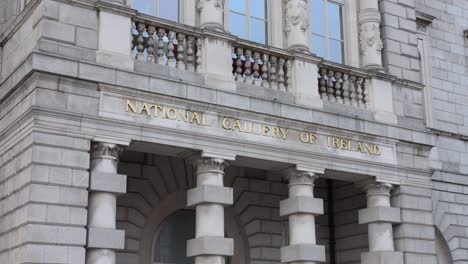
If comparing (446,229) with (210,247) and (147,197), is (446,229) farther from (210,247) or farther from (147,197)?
(210,247)

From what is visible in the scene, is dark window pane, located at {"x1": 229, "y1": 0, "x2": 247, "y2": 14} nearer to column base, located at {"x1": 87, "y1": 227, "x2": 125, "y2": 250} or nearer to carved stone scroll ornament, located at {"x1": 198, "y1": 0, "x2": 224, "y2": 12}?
carved stone scroll ornament, located at {"x1": 198, "y1": 0, "x2": 224, "y2": 12}

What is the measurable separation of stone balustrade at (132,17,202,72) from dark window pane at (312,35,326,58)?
3.72 m

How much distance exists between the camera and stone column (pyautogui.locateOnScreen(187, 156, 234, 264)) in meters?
14.6

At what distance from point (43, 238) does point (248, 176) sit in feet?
23.9

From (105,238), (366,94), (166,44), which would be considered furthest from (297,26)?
(105,238)

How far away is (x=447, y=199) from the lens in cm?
2192

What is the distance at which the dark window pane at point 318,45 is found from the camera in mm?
18406

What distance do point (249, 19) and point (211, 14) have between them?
1.85m

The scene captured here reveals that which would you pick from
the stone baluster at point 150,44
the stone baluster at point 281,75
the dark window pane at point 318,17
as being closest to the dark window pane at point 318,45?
the dark window pane at point 318,17

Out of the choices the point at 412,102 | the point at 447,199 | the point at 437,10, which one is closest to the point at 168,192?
the point at 412,102

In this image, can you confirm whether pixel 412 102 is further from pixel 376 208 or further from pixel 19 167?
pixel 19 167

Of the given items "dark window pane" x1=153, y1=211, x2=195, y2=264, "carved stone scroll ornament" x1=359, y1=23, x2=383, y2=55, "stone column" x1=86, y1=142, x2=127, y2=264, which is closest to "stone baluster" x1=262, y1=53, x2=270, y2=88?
"carved stone scroll ornament" x1=359, y1=23, x2=383, y2=55

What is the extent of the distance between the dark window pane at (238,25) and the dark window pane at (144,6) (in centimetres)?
201

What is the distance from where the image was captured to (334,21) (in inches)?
750
